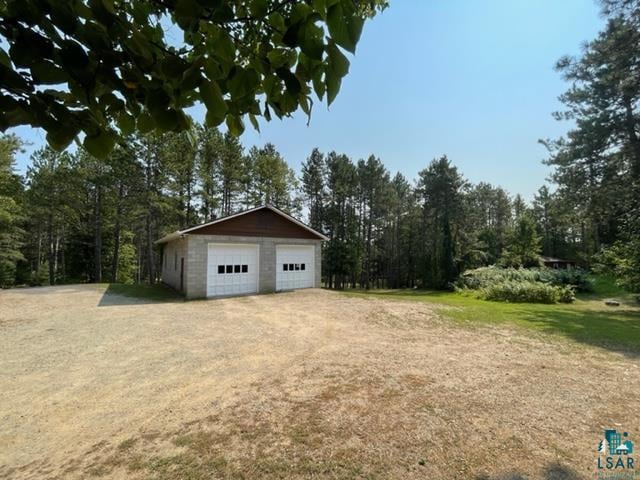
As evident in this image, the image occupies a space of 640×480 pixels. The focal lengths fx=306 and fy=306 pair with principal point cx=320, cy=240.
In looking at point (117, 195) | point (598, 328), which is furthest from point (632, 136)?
point (117, 195)

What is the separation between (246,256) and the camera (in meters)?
13.5

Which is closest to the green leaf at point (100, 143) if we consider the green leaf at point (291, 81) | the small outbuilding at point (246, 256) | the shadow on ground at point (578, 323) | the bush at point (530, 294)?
the green leaf at point (291, 81)

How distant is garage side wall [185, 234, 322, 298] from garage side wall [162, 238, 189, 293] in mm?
1265

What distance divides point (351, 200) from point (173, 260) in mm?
20657

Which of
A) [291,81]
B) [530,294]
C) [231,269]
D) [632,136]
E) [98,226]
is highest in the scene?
[632,136]

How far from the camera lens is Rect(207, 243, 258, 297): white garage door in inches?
495

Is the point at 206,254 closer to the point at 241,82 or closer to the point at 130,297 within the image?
the point at 130,297

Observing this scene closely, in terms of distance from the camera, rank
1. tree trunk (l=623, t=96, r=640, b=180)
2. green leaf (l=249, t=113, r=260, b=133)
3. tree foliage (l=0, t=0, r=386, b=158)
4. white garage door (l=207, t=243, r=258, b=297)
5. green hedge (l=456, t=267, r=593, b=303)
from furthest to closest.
A: green hedge (l=456, t=267, r=593, b=303)
white garage door (l=207, t=243, r=258, b=297)
tree trunk (l=623, t=96, r=640, b=180)
green leaf (l=249, t=113, r=260, b=133)
tree foliage (l=0, t=0, r=386, b=158)

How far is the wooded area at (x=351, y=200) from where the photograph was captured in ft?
42.1

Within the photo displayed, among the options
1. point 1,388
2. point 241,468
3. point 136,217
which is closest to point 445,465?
point 241,468

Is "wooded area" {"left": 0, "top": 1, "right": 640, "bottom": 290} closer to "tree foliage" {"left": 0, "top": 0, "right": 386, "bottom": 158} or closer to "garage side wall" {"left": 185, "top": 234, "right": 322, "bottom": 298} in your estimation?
"tree foliage" {"left": 0, "top": 0, "right": 386, "bottom": 158}

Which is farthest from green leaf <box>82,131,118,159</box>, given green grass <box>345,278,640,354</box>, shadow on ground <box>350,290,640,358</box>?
green grass <box>345,278,640,354</box>

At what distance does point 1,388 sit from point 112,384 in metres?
1.42

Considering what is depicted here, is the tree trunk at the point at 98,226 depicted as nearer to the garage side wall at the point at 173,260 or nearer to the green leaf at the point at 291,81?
the garage side wall at the point at 173,260
